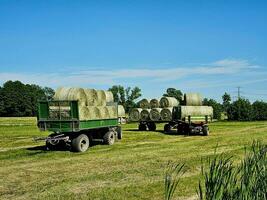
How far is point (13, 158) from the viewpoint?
16.3 metres

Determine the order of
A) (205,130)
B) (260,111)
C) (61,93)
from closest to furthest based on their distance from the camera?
(61,93)
(205,130)
(260,111)

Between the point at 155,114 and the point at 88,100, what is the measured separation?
13429mm

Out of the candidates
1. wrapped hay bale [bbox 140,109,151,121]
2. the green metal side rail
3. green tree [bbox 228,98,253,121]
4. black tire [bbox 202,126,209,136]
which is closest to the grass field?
the green metal side rail

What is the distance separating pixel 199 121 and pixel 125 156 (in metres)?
13.1

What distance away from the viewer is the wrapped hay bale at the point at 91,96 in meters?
19.5

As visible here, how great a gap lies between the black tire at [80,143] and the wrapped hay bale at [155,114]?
1389 centimetres

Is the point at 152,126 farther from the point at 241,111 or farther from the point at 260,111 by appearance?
the point at 260,111

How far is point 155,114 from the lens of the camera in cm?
3231

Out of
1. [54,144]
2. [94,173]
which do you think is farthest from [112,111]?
[94,173]

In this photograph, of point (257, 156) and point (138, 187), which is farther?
point (138, 187)

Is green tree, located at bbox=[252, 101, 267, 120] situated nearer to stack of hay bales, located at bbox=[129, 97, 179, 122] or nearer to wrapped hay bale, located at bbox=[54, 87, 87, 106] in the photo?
stack of hay bales, located at bbox=[129, 97, 179, 122]

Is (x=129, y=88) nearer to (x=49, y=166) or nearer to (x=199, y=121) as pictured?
(x=199, y=121)

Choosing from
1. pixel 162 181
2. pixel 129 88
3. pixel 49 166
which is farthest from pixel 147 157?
pixel 129 88

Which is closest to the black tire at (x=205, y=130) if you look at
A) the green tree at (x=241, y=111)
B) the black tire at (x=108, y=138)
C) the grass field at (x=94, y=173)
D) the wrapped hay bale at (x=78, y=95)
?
the black tire at (x=108, y=138)
